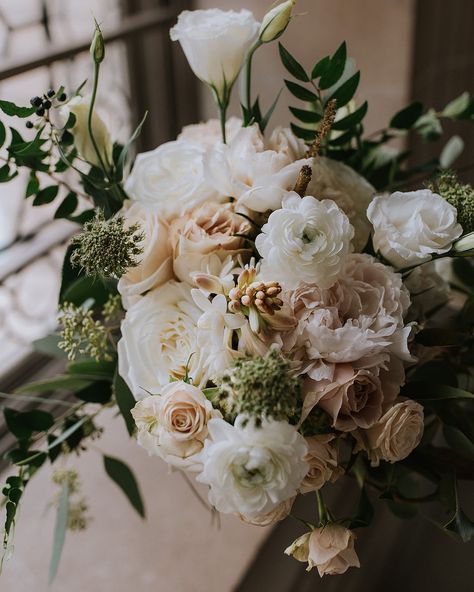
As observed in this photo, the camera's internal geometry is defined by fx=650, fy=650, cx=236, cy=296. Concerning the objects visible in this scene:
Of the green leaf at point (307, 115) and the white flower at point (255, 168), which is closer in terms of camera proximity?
the white flower at point (255, 168)

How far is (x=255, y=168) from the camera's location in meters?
0.57

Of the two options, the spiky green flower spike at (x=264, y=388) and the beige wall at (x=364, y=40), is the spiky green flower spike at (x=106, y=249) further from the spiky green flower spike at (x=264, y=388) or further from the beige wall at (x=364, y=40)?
the beige wall at (x=364, y=40)

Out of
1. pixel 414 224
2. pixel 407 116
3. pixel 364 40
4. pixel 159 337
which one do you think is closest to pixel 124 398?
pixel 159 337

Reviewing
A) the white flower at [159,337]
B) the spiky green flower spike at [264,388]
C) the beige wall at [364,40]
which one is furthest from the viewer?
the beige wall at [364,40]

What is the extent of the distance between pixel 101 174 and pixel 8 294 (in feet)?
1.60

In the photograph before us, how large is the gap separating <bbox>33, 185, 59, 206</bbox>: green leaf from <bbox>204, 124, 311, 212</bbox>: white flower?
199mm

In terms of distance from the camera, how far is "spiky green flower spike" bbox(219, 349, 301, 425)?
0.43 m

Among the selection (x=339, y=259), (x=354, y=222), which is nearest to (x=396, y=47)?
(x=354, y=222)

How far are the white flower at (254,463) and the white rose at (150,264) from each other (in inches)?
6.5

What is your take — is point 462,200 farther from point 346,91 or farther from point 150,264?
point 150,264

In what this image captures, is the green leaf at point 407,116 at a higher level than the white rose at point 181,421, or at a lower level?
higher

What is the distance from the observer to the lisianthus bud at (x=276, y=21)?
577 mm

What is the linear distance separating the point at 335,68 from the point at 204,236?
0.23m

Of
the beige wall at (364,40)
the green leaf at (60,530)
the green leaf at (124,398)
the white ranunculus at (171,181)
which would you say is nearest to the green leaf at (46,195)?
the white ranunculus at (171,181)
